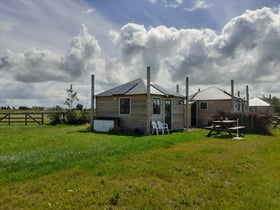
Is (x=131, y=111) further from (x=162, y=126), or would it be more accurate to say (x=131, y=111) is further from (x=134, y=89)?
(x=162, y=126)

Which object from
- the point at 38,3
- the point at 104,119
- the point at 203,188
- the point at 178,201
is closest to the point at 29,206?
the point at 178,201

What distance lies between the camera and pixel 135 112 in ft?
54.2

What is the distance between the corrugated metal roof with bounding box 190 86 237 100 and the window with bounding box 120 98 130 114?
10.3 metres

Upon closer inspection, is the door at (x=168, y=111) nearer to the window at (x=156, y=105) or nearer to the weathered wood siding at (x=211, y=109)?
the window at (x=156, y=105)

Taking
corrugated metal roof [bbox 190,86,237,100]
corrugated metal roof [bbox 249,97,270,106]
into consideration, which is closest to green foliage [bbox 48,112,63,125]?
corrugated metal roof [bbox 190,86,237,100]

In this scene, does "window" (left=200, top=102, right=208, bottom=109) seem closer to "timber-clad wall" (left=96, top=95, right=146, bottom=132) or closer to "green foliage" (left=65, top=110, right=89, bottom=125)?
"timber-clad wall" (left=96, top=95, right=146, bottom=132)

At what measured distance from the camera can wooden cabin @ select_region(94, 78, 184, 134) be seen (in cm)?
A: 1623

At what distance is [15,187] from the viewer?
16.5ft

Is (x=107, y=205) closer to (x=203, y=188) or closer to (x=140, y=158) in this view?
(x=203, y=188)

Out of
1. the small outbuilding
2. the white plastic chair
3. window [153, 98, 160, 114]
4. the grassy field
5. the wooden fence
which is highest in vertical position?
the small outbuilding

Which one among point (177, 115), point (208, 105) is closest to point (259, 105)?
point (208, 105)

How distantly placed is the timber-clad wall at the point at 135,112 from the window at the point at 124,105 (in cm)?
26

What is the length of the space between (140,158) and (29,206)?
4.05 metres

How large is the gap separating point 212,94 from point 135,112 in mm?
11369
